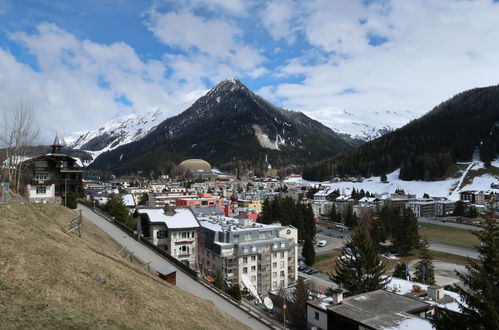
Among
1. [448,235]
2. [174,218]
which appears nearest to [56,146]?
[174,218]

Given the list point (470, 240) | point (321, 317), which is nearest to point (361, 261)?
point (321, 317)

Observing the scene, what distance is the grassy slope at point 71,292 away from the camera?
12359 millimetres

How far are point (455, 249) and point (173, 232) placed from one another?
67250 millimetres

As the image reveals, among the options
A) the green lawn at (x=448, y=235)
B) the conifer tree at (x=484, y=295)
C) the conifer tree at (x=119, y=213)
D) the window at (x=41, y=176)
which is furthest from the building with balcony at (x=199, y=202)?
the conifer tree at (x=484, y=295)

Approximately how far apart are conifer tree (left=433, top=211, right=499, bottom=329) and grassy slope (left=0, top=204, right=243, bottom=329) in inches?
436

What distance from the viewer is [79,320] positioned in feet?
41.1

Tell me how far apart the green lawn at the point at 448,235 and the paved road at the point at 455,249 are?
9.77 feet

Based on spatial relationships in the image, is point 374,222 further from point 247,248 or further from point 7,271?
point 7,271

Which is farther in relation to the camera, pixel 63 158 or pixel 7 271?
pixel 63 158

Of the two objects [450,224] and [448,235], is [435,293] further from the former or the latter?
[450,224]

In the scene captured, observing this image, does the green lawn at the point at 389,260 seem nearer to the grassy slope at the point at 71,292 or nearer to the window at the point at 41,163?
the window at the point at 41,163

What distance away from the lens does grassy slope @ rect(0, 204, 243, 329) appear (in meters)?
12.4

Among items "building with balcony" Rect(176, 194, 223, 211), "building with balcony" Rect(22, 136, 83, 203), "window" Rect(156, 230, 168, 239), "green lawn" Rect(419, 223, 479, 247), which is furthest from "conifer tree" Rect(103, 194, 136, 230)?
"green lawn" Rect(419, 223, 479, 247)

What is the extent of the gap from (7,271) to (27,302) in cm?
215
